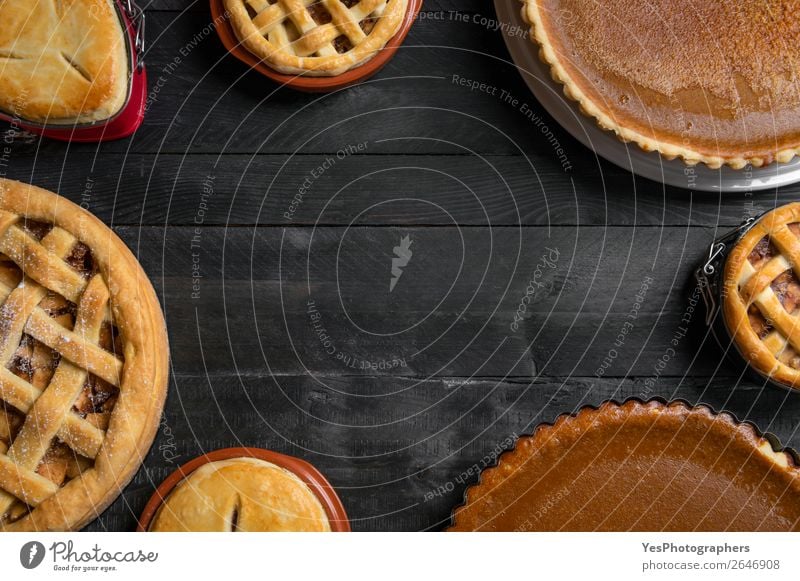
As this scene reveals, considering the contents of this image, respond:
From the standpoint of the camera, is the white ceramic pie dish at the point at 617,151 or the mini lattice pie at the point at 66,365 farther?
the white ceramic pie dish at the point at 617,151

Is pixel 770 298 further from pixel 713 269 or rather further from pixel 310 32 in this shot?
pixel 310 32

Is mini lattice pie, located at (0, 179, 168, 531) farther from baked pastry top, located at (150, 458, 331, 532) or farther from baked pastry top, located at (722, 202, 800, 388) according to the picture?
baked pastry top, located at (722, 202, 800, 388)

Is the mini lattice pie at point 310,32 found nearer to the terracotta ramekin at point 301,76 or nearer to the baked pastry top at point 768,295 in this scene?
the terracotta ramekin at point 301,76

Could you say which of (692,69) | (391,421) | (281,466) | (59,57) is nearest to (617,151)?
(692,69)

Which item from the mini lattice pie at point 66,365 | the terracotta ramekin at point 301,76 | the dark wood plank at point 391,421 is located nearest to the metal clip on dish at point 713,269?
the dark wood plank at point 391,421

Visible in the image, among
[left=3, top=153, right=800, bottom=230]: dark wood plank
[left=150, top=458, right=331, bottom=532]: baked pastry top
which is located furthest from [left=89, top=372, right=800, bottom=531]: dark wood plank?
[left=3, top=153, right=800, bottom=230]: dark wood plank

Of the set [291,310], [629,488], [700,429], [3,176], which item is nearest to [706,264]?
[700,429]

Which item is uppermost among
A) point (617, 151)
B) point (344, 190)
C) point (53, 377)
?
point (617, 151)
